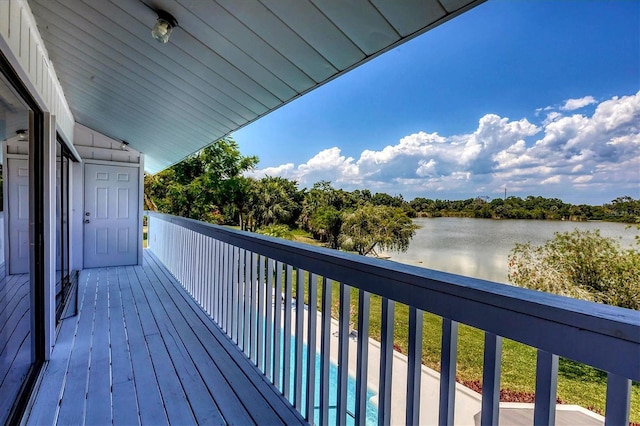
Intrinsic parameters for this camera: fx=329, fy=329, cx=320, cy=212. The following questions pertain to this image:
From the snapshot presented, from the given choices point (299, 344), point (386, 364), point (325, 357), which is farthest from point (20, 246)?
point (386, 364)

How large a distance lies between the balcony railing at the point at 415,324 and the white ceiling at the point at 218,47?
1101mm

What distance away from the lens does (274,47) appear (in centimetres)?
195

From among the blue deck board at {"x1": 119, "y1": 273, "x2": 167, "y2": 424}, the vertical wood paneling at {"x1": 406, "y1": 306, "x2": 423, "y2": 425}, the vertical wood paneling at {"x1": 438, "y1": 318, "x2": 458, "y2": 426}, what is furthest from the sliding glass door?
the vertical wood paneling at {"x1": 438, "y1": 318, "x2": 458, "y2": 426}

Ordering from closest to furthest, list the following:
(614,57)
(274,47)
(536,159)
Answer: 1. (274,47)
2. (614,57)
3. (536,159)

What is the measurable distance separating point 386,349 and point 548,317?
67 cm

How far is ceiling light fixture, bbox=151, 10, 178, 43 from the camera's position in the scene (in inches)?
74.5

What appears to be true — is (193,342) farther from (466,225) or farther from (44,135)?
(466,225)

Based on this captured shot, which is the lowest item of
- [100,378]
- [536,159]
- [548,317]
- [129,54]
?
[100,378]

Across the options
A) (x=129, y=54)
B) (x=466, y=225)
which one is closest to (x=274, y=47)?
(x=129, y=54)

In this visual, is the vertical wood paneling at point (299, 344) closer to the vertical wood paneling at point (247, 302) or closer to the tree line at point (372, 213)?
the vertical wood paneling at point (247, 302)

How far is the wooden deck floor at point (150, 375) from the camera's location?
1887mm

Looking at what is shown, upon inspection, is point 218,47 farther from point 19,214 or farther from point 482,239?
point 482,239

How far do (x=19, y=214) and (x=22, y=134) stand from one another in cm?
59

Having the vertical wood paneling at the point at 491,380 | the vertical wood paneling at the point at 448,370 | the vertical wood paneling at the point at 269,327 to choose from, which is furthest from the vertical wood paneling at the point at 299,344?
the vertical wood paneling at the point at 491,380
